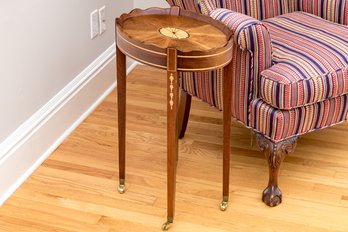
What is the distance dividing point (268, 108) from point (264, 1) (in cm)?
58

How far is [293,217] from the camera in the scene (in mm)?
2141

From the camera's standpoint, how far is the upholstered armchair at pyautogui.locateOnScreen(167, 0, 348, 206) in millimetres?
2029

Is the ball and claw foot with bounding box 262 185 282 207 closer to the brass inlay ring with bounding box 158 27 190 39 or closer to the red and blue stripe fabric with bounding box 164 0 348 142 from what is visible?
the red and blue stripe fabric with bounding box 164 0 348 142

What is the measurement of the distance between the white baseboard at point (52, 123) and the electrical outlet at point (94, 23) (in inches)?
4.8

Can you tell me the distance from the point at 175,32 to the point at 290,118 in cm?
47

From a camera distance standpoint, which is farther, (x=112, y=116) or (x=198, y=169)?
(x=112, y=116)

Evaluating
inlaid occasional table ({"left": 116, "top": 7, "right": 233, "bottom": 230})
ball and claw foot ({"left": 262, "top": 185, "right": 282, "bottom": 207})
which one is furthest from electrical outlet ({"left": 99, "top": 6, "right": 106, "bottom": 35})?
ball and claw foot ({"left": 262, "top": 185, "right": 282, "bottom": 207})

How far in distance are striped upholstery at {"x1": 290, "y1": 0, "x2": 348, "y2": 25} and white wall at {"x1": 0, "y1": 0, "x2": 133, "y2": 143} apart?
0.83 metres

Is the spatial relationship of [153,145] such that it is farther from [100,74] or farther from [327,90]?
[327,90]

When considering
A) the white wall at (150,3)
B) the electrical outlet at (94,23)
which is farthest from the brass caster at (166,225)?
the white wall at (150,3)

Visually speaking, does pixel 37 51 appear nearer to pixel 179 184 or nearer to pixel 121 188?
pixel 121 188

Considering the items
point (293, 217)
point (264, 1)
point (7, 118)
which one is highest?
point (264, 1)

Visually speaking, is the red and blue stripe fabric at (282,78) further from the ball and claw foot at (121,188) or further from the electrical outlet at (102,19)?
the electrical outlet at (102,19)

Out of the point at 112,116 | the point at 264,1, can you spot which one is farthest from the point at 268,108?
the point at 112,116
